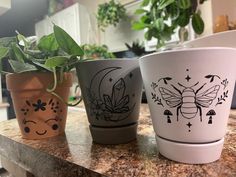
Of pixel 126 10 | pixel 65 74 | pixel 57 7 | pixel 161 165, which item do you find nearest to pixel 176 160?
pixel 161 165

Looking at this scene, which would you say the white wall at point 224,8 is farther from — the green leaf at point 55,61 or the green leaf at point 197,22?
the green leaf at point 55,61

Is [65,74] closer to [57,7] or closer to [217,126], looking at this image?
[217,126]

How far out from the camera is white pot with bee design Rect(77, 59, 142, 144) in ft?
1.11

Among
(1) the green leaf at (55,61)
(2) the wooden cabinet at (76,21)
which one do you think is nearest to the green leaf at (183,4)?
(1) the green leaf at (55,61)

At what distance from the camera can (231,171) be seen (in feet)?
0.80

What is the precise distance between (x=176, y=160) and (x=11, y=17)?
336 centimetres

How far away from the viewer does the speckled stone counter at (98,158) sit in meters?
0.26

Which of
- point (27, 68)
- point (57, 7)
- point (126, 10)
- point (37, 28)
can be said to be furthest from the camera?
point (37, 28)

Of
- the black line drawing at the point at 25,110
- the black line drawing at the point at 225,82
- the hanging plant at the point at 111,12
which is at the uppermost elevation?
the hanging plant at the point at 111,12

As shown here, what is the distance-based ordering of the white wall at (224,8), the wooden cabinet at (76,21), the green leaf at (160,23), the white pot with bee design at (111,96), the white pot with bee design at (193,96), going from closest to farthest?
the white pot with bee design at (193,96), the white pot with bee design at (111,96), the green leaf at (160,23), the white wall at (224,8), the wooden cabinet at (76,21)

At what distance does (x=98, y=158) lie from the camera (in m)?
0.31

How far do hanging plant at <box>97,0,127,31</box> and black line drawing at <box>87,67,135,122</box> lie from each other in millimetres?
1696

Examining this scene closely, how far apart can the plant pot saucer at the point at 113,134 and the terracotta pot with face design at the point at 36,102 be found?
0.11 meters

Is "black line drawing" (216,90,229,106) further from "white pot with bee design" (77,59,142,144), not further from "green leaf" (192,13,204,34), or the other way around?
"green leaf" (192,13,204,34)
